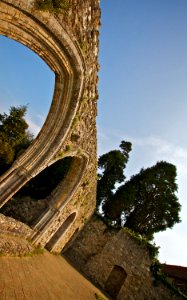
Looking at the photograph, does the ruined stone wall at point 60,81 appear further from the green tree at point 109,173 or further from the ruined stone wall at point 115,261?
the green tree at point 109,173

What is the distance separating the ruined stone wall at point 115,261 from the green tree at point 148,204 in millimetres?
8562

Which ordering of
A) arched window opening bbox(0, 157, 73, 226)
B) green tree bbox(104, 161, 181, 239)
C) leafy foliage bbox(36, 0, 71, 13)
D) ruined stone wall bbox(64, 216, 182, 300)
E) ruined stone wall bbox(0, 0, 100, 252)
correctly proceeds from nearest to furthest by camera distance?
leafy foliage bbox(36, 0, 71, 13) → ruined stone wall bbox(0, 0, 100, 252) → arched window opening bbox(0, 157, 73, 226) → ruined stone wall bbox(64, 216, 182, 300) → green tree bbox(104, 161, 181, 239)

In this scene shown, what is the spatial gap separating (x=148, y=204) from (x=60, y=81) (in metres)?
19.9

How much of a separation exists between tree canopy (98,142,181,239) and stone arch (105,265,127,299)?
9.24 m

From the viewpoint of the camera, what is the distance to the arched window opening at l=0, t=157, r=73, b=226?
12493 millimetres

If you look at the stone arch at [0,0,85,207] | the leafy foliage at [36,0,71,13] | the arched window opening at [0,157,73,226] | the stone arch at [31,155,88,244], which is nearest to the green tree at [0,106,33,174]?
the arched window opening at [0,157,73,226]

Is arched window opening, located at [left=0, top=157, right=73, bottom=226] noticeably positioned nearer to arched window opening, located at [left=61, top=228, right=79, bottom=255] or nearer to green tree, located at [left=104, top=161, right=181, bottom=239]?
arched window opening, located at [left=61, top=228, right=79, bottom=255]

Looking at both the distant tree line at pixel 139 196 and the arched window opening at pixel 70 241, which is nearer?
the arched window opening at pixel 70 241

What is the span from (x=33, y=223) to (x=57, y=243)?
127 inches

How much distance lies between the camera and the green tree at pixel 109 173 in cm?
2519

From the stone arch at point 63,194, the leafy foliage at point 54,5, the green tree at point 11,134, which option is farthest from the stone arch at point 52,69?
the green tree at point 11,134

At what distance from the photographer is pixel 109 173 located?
2611 cm

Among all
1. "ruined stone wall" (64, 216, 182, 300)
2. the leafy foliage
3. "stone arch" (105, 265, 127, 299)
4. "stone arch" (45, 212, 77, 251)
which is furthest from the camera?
"stone arch" (105, 265, 127, 299)

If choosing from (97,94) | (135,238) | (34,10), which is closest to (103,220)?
(135,238)
